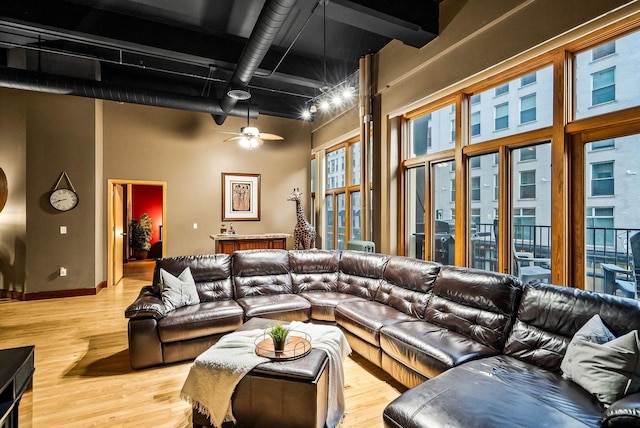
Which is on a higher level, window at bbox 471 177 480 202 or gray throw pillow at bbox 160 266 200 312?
window at bbox 471 177 480 202

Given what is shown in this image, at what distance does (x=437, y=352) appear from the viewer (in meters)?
2.34

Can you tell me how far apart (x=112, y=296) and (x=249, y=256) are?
3.24 m

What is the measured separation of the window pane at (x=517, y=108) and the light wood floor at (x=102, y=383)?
2883 mm

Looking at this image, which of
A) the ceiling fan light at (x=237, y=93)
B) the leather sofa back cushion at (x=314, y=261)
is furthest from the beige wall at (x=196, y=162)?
the leather sofa back cushion at (x=314, y=261)

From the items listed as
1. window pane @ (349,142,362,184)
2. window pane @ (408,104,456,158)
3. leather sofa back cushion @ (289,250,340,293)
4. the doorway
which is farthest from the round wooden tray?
the doorway

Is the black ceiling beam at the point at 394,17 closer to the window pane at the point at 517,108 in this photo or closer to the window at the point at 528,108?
the window pane at the point at 517,108

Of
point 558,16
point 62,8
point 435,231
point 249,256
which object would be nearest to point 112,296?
point 249,256

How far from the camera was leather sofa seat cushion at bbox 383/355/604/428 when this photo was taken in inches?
60.2

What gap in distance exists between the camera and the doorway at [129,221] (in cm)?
635

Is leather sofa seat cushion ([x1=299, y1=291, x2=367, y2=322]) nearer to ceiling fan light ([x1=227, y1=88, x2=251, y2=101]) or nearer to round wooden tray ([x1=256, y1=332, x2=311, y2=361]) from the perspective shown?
round wooden tray ([x1=256, y1=332, x2=311, y2=361])

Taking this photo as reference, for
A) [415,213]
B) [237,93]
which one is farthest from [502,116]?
[237,93]

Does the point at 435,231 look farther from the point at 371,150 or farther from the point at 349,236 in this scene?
the point at 349,236

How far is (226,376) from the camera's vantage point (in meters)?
2.03

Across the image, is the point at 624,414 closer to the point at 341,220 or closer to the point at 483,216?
the point at 483,216
